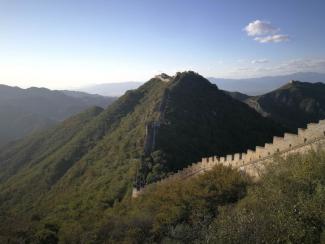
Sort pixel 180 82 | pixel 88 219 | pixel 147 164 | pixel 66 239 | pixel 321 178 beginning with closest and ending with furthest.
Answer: pixel 321 178, pixel 66 239, pixel 88 219, pixel 147 164, pixel 180 82

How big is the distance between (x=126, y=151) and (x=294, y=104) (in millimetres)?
78292

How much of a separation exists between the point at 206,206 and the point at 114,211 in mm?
10219

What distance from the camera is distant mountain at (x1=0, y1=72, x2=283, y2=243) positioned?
36062 millimetres

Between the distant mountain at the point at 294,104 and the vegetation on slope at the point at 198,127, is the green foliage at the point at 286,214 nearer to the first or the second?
the vegetation on slope at the point at 198,127

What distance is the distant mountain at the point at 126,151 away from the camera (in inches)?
1420

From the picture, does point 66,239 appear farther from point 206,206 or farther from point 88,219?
point 206,206

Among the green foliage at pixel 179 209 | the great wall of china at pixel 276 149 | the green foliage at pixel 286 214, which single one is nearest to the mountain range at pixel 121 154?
the green foliage at pixel 179 209

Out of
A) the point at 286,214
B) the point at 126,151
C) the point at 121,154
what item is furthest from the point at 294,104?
the point at 286,214

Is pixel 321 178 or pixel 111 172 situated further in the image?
pixel 111 172

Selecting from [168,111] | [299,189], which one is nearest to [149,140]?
[168,111]

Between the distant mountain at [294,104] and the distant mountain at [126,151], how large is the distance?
39.0m

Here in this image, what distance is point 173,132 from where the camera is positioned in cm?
4634

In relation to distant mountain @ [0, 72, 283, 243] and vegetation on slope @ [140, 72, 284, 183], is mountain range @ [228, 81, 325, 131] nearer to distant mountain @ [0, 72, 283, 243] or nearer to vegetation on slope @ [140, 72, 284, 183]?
distant mountain @ [0, 72, 283, 243]

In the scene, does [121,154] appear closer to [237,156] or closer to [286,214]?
[237,156]
